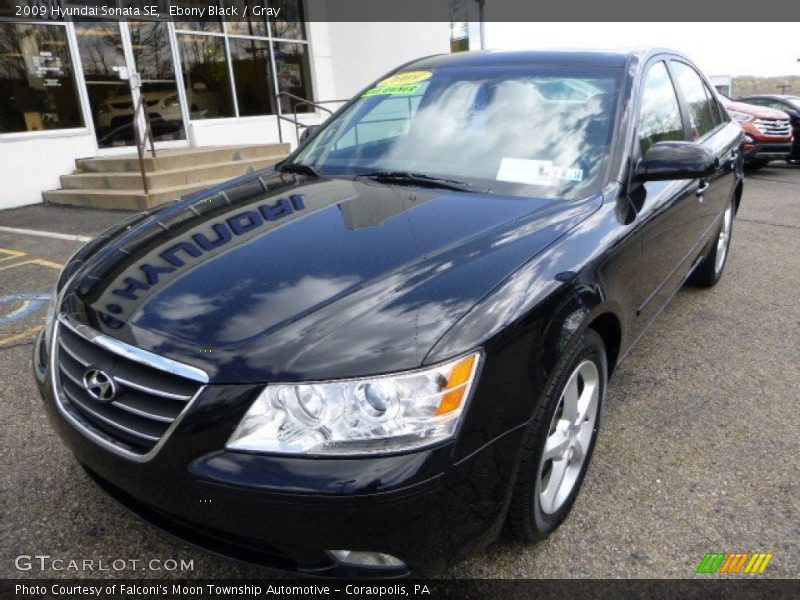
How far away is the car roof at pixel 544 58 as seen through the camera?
9.45ft

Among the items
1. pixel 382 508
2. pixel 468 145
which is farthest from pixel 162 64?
pixel 382 508

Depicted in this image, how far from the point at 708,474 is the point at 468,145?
172cm

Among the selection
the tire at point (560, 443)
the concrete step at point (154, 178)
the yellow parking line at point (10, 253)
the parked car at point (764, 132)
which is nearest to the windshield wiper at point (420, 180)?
the tire at point (560, 443)

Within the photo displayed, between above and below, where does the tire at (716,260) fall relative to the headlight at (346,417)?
below

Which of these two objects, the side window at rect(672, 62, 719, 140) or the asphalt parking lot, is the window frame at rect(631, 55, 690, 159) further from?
the asphalt parking lot

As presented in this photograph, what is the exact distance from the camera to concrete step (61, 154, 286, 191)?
770 centimetres

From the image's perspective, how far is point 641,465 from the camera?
2.56 meters

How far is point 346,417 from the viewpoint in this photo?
1.50 m

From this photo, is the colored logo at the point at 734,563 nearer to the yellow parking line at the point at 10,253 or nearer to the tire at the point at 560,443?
the tire at the point at 560,443

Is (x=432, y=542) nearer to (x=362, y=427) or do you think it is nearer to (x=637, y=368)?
(x=362, y=427)

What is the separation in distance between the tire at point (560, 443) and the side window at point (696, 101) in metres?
2.13

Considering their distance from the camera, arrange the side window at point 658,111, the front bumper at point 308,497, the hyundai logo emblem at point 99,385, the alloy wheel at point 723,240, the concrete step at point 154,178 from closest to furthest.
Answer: the front bumper at point 308,497, the hyundai logo emblem at point 99,385, the side window at point 658,111, the alloy wheel at point 723,240, the concrete step at point 154,178

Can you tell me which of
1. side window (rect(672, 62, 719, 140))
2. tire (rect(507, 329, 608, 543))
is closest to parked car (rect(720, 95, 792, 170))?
side window (rect(672, 62, 719, 140))

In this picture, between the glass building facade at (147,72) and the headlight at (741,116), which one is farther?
the headlight at (741,116)
